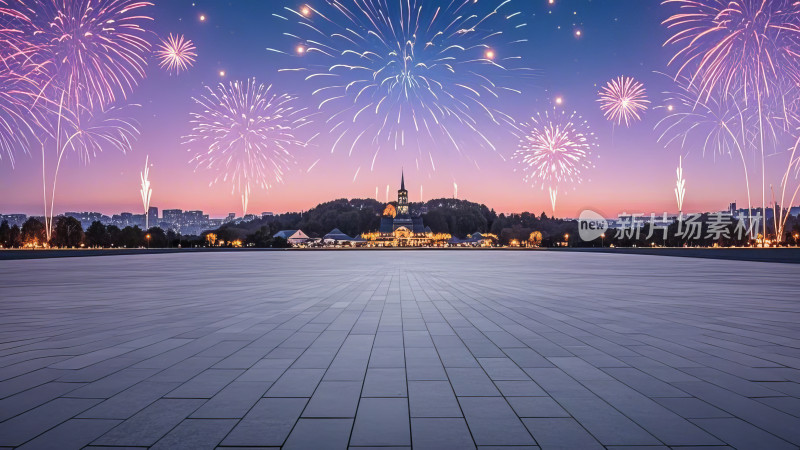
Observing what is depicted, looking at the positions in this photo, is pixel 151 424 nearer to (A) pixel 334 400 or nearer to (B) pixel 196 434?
(B) pixel 196 434

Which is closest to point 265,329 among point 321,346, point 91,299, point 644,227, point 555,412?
point 321,346

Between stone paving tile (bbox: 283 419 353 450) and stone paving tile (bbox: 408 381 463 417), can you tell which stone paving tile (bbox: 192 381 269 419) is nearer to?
stone paving tile (bbox: 283 419 353 450)

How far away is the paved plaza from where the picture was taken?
14.1 feet

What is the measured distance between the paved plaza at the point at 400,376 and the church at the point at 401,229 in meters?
154

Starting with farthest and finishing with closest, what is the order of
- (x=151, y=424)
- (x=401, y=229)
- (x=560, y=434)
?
(x=401, y=229) → (x=151, y=424) → (x=560, y=434)

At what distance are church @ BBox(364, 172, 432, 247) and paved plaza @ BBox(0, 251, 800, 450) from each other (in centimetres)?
15390

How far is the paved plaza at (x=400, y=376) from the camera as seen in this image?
429 cm

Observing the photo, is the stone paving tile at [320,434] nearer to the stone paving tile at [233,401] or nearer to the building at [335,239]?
the stone paving tile at [233,401]

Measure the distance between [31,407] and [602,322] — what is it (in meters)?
10.1

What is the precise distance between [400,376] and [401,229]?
168923mm

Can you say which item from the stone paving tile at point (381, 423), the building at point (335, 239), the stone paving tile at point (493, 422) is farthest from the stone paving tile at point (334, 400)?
the building at point (335, 239)

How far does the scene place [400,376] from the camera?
6078mm

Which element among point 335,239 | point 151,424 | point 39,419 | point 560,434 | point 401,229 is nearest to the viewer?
point 560,434

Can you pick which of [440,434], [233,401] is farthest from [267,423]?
[440,434]
